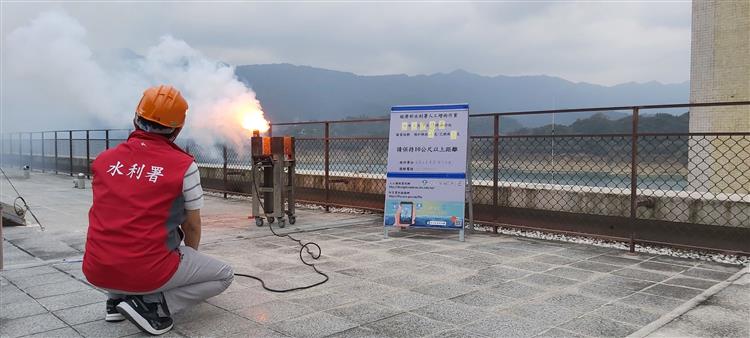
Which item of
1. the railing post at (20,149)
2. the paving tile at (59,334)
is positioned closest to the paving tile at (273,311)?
the paving tile at (59,334)

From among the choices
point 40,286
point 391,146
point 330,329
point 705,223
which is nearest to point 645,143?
point 705,223

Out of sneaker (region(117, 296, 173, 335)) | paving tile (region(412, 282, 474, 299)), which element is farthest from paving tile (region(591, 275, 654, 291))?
sneaker (region(117, 296, 173, 335))

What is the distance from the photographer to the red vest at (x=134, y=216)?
3350mm

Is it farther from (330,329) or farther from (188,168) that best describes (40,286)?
(330,329)

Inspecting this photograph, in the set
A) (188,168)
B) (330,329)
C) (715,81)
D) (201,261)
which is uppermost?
(715,81)

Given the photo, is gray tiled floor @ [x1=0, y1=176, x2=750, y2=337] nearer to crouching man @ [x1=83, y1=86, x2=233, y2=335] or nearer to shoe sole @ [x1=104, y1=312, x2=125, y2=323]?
shoe sole @ [x1=104, y1=312, x2=125, y2=323]

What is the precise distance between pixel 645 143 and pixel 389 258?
334cm

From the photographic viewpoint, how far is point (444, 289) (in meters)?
4.58

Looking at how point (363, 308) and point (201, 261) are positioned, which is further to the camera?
point (363, 308)

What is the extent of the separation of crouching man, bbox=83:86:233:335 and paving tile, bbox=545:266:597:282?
3.32 metres

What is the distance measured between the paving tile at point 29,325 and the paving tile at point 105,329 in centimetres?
19

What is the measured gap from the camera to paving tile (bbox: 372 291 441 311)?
4.12 meters

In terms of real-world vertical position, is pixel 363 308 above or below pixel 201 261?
below

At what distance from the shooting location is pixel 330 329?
3604 millimetres
